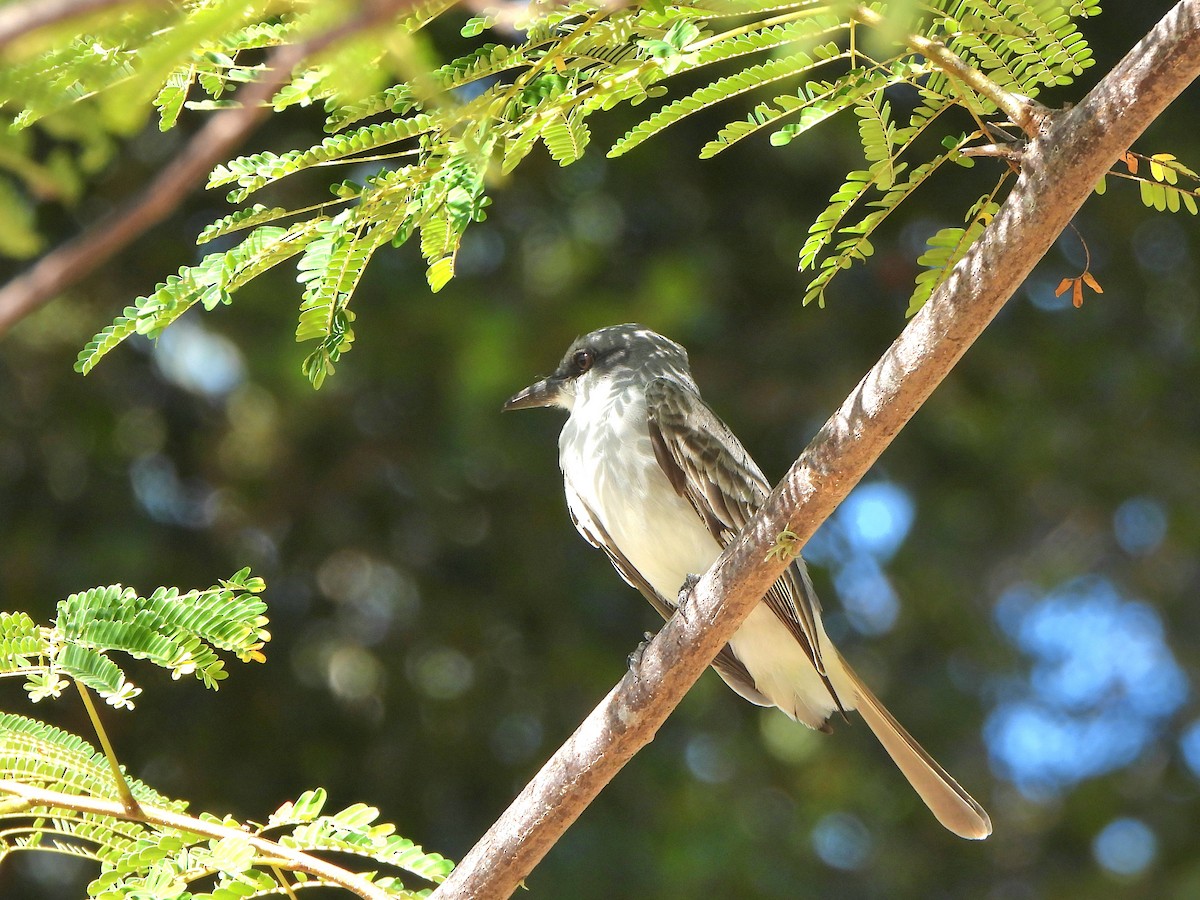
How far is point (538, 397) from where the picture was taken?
16.4ft

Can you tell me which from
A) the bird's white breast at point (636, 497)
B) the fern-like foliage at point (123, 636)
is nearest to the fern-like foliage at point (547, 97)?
the fern-like foliage at point (123, 636)

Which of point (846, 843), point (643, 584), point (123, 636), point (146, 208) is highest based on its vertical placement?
point (146, 208)

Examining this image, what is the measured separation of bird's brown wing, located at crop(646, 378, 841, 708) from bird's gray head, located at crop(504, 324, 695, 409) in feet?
1.15

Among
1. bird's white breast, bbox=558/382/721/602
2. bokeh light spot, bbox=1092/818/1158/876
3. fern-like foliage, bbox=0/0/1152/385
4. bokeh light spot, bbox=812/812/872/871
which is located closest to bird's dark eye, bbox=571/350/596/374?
bird's white breast, bbox=558/382/721/602

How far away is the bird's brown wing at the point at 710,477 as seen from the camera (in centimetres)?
429

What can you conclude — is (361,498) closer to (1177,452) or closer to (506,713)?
(506,713)

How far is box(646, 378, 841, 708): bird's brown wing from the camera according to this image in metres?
4.29

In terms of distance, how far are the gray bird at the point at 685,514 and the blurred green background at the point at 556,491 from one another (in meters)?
1.18

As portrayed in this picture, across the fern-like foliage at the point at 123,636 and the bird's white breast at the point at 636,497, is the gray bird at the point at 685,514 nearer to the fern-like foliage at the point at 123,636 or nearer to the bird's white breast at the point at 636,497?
the bird's white breast at the point at 636,497

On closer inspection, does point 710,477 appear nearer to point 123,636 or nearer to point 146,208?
point 123,636

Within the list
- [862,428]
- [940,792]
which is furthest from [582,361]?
[862,428]

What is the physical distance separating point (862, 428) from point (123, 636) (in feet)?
4.83

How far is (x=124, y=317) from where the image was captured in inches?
96.1

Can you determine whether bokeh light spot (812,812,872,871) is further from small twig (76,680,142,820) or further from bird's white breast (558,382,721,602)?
small twig (76,680,142,820)
